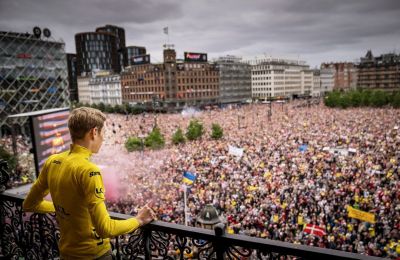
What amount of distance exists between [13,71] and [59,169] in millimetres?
70702

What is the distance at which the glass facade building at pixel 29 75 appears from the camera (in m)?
60.6

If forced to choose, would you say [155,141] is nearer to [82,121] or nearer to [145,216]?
[145,216]

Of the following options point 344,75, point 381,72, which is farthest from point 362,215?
point 344,75

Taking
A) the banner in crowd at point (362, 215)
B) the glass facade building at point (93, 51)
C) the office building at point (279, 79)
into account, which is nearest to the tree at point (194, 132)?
the banner in crowd at point (362, 215)

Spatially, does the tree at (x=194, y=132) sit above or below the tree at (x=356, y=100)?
below

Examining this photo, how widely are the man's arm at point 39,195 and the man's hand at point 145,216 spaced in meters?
1.09

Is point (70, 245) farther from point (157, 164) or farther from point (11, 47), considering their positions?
point (11, 47)

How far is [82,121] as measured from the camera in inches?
112

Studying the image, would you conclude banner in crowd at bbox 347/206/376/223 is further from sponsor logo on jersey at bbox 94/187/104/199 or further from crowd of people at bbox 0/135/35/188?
crowd of people at bbox 0/135/35/188

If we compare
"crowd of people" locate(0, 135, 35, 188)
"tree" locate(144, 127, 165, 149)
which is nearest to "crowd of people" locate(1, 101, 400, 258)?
"crowd of people" locate(0, 135, 35, 188)

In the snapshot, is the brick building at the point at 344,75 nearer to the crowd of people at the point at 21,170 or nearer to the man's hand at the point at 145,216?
the crowd of people at the point at 21,170

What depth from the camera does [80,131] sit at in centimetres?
290

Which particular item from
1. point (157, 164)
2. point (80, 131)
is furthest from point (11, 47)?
point (80, 131)

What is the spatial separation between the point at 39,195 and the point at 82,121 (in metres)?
1.22
